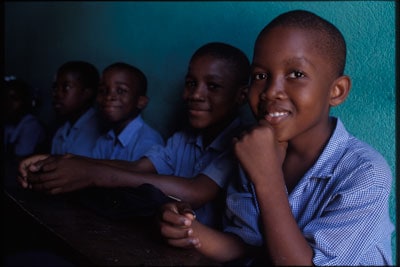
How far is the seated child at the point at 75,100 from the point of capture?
2.37 m

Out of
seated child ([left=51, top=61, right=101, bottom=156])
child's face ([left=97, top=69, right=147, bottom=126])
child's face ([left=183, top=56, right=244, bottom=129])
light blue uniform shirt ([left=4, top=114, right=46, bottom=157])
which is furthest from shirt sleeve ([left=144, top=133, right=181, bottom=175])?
light blue uniform shirt ([left=4, top=114, right=46, bottom=157])

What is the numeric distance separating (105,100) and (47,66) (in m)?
1.44

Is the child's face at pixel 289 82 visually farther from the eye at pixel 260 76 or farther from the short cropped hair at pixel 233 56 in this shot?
the short cropped hair at pixel 233 56

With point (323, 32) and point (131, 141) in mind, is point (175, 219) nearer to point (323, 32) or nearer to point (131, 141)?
point (323, 32)

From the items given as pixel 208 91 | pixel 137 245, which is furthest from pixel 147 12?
pixel 137 245

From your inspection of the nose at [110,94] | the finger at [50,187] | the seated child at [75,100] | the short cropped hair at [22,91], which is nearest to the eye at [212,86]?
→ the finger at [50,187]

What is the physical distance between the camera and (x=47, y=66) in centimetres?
319

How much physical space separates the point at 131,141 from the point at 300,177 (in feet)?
3.57

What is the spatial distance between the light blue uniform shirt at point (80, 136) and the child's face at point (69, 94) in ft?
0.32

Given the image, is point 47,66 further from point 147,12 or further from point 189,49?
point 189,49

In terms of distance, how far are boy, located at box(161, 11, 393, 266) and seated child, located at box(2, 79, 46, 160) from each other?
80.9 inches

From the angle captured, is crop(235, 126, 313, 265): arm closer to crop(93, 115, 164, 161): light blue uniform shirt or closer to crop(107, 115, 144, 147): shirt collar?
crop(93, 115, 164, 161): light blue uniform shirt

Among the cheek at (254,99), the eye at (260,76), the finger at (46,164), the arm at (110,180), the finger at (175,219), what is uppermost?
the eye at (260,76)

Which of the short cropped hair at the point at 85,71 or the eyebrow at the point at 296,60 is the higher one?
the eyebrow at the point at 296,60
